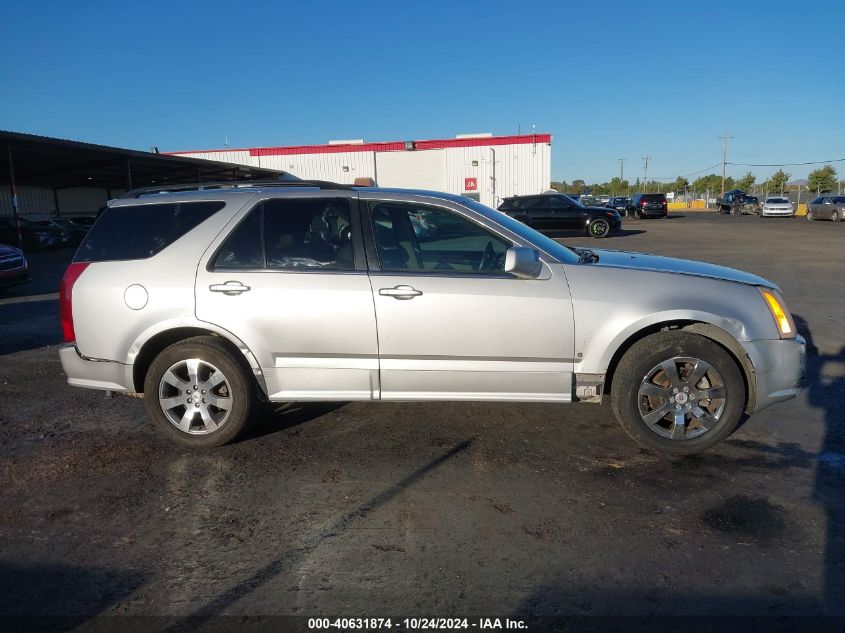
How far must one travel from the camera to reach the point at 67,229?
28484 millimetres

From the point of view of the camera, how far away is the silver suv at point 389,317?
165 inches

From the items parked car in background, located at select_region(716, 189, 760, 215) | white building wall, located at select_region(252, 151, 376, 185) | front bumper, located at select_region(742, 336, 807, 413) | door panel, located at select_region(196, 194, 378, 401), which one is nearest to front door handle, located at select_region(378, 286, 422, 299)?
door panel, located at select_region(196, 194, 378, 401)

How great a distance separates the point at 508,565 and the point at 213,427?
7.87 ft

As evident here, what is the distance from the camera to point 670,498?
370 centimetres

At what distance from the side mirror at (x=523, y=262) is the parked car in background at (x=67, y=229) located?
27750 millimetres

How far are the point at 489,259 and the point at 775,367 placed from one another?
1982 millimetres

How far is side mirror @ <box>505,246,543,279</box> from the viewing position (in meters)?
4.11

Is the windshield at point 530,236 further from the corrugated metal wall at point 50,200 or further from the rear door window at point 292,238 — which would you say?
the corrugated metal wall at point 50,200

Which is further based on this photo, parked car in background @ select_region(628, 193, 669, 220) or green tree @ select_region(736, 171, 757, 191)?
green tree @ select_region(736, 171, 757, 191)

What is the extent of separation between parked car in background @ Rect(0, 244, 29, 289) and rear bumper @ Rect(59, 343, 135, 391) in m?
9.40

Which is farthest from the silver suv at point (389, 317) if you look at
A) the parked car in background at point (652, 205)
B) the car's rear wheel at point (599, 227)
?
the parked car in background at point (652, 205)

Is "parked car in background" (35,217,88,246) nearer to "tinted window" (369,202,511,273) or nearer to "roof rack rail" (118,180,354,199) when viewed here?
"roof rack rail" (118,180,354,199)

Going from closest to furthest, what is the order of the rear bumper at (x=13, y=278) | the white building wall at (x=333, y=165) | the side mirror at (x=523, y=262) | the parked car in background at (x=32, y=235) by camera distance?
the side mirror at (x=523, y=262), the rear bumper at (x=13, y=278), the parked car in background at (x=32, y=235), the white building wall at (x=333, y=165)

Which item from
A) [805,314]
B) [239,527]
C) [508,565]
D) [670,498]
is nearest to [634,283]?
[670,498]
